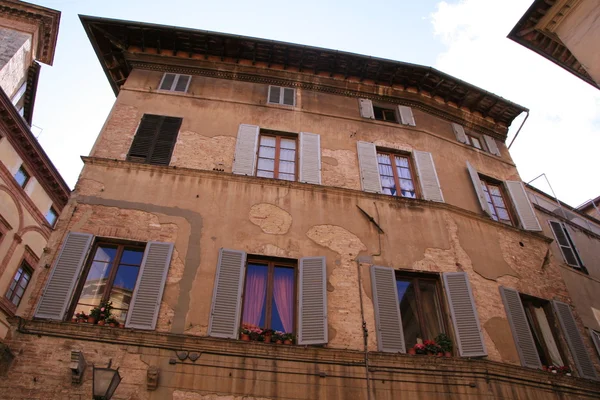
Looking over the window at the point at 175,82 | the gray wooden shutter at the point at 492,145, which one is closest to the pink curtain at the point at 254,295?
the window at the point at 175,82

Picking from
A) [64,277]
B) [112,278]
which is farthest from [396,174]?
[64,277]

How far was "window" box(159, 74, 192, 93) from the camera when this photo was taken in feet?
37.9

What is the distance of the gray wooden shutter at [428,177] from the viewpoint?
10266 millimetres

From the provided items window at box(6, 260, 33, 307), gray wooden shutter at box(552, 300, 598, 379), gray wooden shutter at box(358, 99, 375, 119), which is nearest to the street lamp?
gray wooden shutter at box(552, 300, 598, 379)

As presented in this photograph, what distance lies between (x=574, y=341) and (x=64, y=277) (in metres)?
8.85

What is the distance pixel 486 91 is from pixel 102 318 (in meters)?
10.6

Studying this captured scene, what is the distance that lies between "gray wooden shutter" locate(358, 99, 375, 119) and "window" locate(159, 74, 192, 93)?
4227 mm

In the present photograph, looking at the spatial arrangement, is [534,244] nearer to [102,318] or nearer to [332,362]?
[332,362]

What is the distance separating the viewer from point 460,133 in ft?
41.2

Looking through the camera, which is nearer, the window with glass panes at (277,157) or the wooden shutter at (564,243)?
the window with glass panes at (277,157)

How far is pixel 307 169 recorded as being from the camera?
10.2 metres

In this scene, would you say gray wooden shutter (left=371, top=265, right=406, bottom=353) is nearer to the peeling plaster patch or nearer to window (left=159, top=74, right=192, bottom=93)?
the peeling plaster patch

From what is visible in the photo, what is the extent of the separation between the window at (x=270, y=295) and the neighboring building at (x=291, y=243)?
0.04 m

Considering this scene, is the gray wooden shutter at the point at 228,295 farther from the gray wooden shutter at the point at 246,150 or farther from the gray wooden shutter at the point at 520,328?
the gray wooden shutter at the point at 520,328
